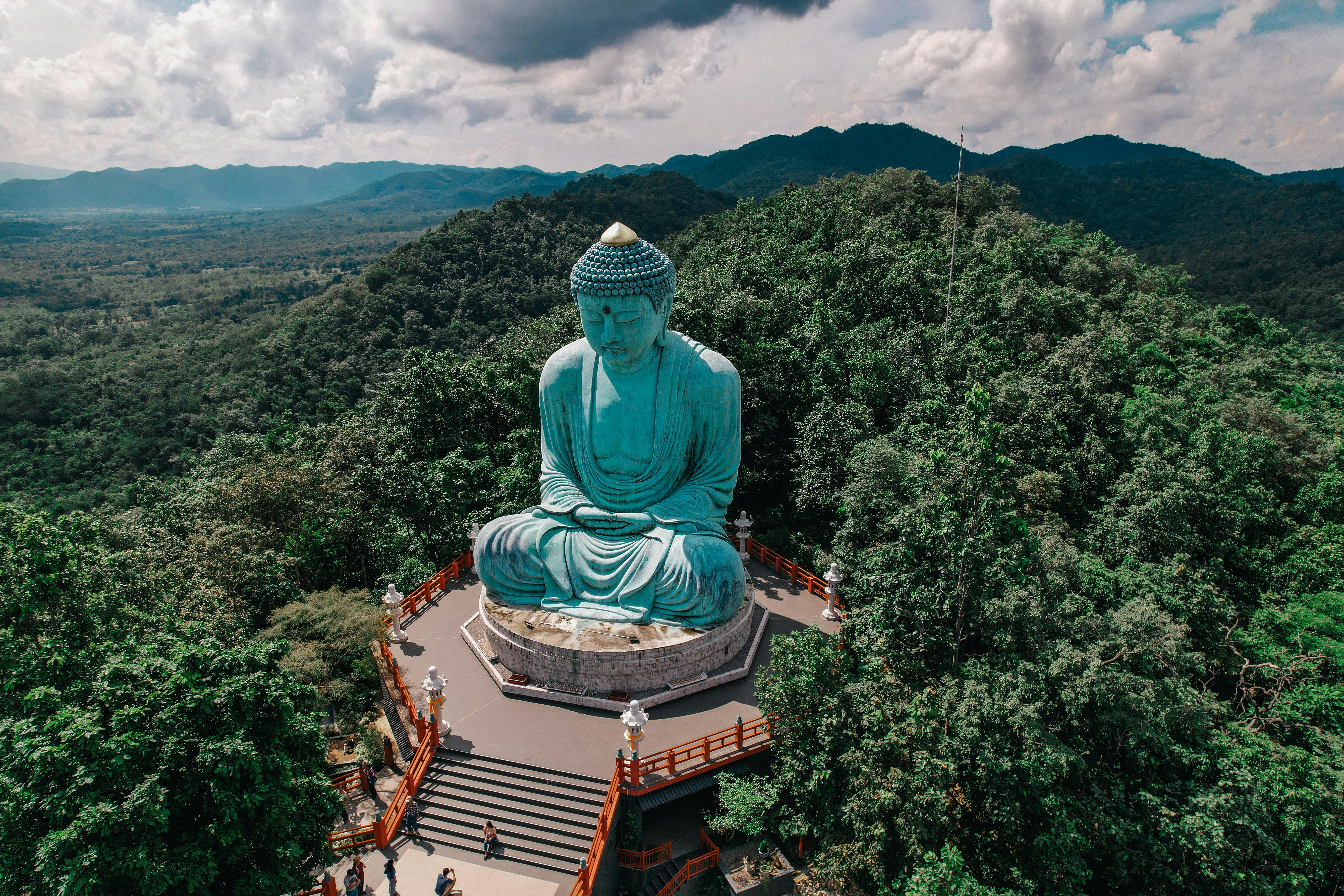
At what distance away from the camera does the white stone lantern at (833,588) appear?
50.0 ft

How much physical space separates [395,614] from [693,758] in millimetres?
6845

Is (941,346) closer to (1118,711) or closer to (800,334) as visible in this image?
(800,334)

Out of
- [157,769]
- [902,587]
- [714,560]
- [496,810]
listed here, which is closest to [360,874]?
[496,810]

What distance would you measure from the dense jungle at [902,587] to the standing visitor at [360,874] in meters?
1.01

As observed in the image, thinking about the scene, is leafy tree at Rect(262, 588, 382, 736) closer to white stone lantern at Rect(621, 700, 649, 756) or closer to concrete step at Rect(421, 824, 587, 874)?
concrete step at Rect(421, 824, 587, 874)

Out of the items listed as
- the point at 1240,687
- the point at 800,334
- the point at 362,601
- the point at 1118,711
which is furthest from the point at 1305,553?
the point at 362,601

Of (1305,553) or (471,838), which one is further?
(1305,553)

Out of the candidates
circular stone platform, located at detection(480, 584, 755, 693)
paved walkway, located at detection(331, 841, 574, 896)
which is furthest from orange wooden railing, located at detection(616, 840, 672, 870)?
circular stone platform, located at detection(480, 584, 755, 693)

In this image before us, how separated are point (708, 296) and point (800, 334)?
2983 millimetres

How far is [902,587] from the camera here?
38.5 ft

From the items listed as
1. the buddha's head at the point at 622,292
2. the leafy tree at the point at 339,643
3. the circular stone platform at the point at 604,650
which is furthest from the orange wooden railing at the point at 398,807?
the buddha's head at the point at 622,292

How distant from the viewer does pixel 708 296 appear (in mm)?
21656

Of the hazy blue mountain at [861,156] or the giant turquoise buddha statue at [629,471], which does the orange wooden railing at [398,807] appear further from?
the hazy blue mountain at [861,156]

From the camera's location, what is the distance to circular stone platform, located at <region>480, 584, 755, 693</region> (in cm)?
1259
